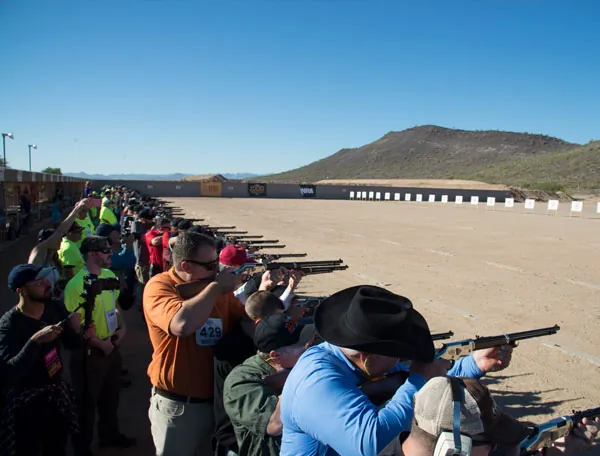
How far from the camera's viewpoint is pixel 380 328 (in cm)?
153

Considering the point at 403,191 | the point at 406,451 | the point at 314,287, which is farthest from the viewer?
the point at 403,191

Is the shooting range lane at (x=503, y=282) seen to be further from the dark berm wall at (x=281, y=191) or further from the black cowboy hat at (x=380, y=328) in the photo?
the dark berm wall at (x=281, y=191)

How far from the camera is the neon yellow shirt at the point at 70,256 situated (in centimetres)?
537

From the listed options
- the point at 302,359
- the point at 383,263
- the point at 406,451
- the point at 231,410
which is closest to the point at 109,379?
the point at 231,410

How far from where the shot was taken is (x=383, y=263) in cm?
1178

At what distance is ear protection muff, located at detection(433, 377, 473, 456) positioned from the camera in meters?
1.20

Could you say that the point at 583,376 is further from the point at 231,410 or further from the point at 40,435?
the point at 40,435

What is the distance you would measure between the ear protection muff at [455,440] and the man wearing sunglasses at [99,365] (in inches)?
122

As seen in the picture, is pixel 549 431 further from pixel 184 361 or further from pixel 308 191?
pixel 308 191

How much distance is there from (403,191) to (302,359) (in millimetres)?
49525

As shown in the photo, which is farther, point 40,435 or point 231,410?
point 40,435

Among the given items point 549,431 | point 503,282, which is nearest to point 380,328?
point 549,431

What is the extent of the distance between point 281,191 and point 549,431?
48.6m

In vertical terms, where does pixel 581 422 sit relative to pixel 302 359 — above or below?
below
